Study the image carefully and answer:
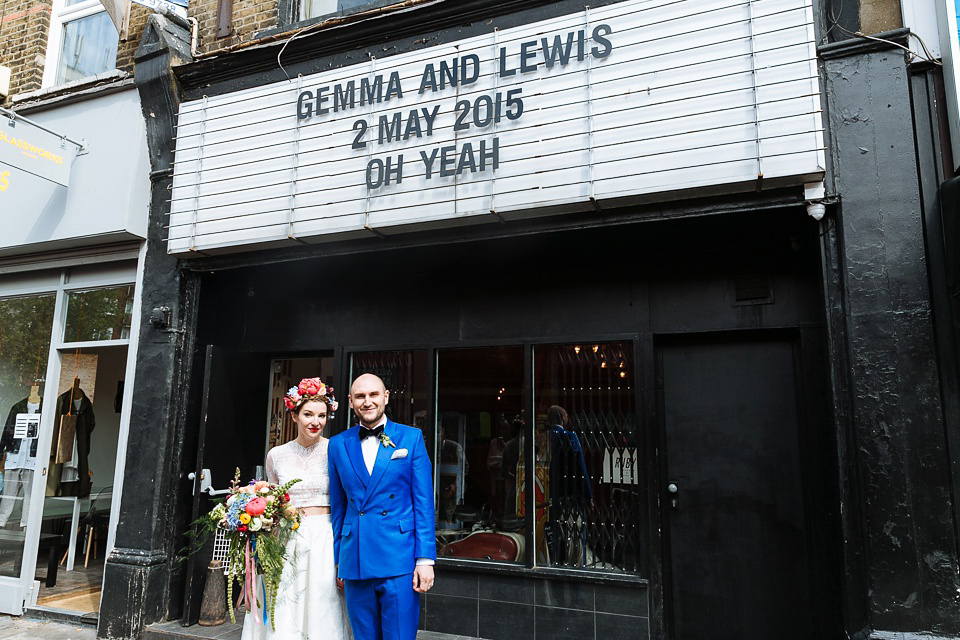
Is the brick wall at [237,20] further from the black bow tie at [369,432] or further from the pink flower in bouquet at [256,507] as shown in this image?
the pink flower in bouquet at [256,507]

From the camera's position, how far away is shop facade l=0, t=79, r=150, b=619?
6840 millimetres

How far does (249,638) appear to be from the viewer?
4.08 m

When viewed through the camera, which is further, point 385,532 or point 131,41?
point 131,41

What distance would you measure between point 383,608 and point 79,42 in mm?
8166

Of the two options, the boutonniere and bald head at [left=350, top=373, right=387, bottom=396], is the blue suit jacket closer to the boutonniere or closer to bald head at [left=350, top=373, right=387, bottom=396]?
the boutonniere

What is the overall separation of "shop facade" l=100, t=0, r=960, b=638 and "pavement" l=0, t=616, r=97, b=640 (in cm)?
60

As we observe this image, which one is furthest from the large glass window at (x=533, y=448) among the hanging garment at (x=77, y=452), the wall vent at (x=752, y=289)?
the hanging garment at (x=77, y=452)

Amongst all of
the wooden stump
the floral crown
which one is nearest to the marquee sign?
the floral crown

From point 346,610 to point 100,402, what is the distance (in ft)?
21.5

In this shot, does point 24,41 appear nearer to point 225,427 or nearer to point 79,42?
point 79,42

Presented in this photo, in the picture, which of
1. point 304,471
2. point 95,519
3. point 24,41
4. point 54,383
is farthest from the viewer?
point 95,519

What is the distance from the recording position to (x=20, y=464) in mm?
7449

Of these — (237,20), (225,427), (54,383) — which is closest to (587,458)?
(225,427)

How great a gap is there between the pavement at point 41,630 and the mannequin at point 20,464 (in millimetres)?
1061
